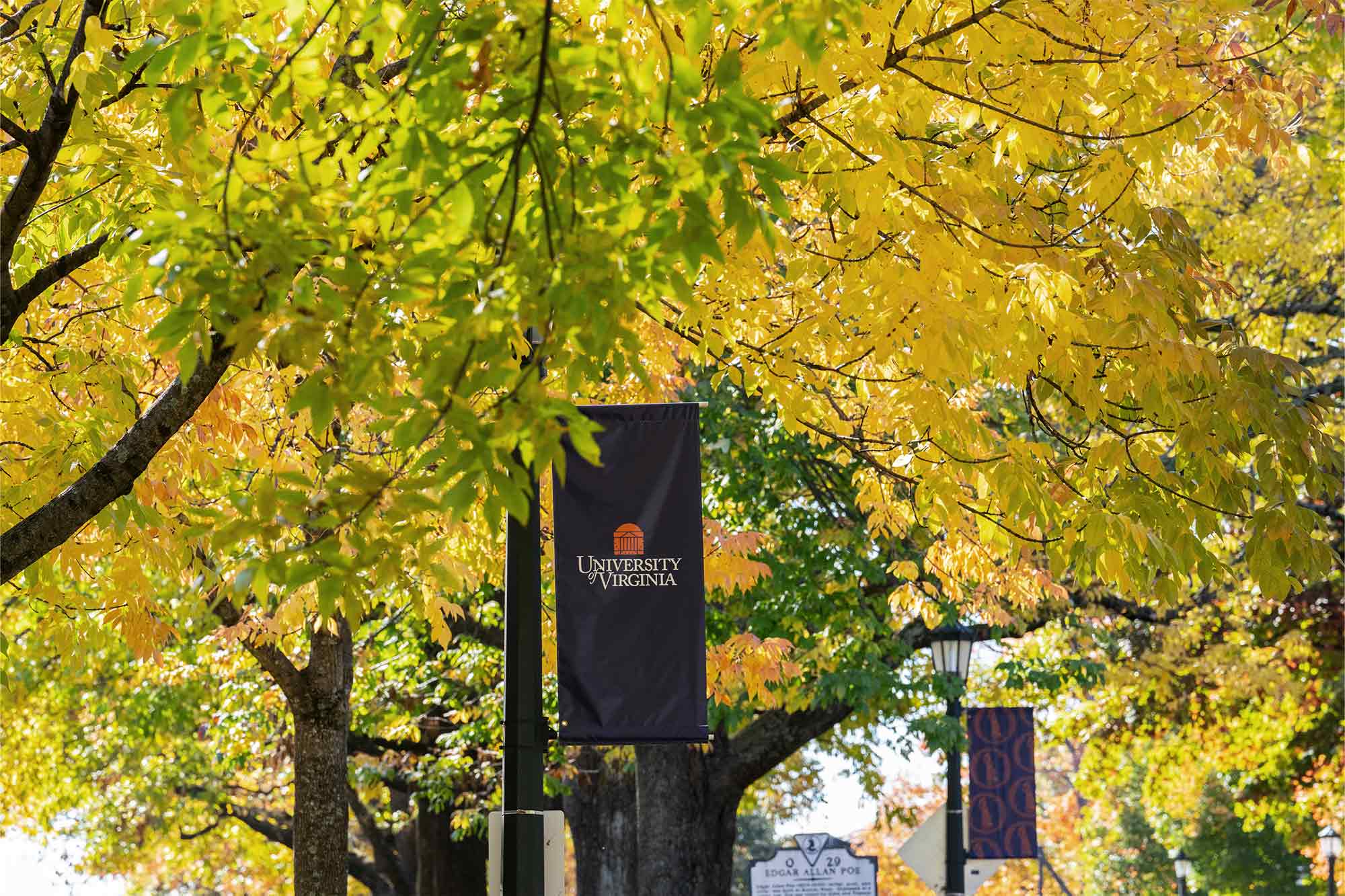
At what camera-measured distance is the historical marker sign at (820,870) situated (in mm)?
15508

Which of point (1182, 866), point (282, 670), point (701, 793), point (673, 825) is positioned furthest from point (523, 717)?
point (1182, 866)

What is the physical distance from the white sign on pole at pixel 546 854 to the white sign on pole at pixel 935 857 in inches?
347

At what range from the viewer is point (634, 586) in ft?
24.2

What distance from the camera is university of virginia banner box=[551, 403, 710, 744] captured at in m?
7.27

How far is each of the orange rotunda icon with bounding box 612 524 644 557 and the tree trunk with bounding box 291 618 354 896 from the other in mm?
5728

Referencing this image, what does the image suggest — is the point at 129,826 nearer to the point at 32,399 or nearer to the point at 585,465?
the point at 32,399

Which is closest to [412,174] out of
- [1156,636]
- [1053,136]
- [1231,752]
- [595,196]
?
[595,196]

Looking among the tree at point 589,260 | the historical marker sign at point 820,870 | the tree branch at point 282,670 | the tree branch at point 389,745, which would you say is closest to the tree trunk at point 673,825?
the tree branch at point 389,745

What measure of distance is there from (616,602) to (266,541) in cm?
286

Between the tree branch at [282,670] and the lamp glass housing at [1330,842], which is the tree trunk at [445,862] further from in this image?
the lamp glass housing at [1330,842]

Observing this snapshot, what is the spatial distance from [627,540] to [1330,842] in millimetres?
24248

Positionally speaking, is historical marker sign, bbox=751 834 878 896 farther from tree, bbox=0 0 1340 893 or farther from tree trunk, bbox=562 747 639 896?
tree trunk, bbox=562 747 639 896

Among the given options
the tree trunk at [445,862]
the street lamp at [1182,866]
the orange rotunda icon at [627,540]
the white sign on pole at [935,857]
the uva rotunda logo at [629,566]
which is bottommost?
the street lamp at [1182,866]

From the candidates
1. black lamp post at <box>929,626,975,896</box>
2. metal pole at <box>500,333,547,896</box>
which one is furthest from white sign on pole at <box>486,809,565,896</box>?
black lamp post at <box>929,626,975,896</box>
